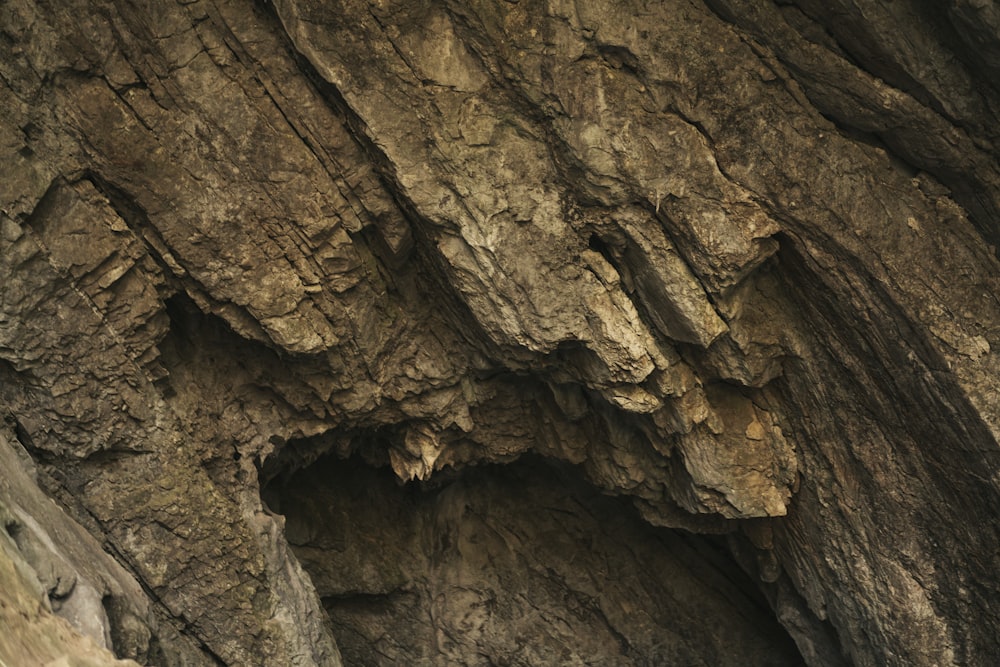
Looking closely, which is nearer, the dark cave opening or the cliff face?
the cliff face

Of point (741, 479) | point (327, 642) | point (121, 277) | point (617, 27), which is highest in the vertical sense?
point (617, 27)

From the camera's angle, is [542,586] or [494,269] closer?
[494,269]

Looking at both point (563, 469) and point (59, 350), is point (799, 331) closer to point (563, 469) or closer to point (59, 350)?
point (563, 469)

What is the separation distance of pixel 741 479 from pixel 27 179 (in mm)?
6804

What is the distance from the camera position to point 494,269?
895 centimetres

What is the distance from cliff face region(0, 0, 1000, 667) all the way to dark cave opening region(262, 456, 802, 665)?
2.16m

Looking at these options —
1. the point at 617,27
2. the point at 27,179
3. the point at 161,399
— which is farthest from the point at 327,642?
the point at 617,27

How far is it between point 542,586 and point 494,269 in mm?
4999

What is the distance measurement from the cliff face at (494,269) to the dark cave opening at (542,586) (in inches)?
85.0

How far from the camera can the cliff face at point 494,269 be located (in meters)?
8.01

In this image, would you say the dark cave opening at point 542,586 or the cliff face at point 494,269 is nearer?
the cliff face at point 494,269

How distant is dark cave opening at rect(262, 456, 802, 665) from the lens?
1205cm

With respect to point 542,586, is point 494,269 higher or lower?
higher

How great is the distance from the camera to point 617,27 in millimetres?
8242
